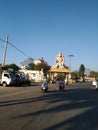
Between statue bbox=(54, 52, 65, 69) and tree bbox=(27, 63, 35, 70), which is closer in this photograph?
statue bbox=(54, 52, 65, 69)

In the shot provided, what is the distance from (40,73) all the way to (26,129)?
93841 mm

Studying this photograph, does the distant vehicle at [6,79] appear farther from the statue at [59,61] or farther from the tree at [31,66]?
the tree at [31,66]

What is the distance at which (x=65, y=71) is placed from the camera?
99.8 metres

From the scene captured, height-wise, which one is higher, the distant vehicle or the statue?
the statue

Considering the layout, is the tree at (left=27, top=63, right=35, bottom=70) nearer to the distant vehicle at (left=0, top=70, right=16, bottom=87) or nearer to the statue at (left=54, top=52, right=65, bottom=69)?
the statue at (left=54, top=52, right=65, bottom=69)

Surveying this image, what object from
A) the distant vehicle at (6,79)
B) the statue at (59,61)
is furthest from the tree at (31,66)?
the distant vehicle at (6,79)

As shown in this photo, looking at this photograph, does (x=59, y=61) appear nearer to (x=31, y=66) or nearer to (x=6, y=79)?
(x=31, y=66)

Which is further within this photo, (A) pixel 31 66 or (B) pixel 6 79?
(A) pixel 31 66

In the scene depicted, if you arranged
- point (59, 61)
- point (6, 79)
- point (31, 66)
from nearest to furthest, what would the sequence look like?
point (6, 79)
point (59, 61)
point (31, 66)

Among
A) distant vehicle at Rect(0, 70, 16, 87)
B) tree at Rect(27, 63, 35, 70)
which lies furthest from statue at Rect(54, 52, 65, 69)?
distant vehicle at Rect(0, 70, 16, 87)

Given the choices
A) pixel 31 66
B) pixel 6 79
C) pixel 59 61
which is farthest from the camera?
pixel 31 66

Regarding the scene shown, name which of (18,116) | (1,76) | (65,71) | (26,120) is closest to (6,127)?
(26,120)

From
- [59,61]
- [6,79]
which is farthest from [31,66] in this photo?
[6,79]

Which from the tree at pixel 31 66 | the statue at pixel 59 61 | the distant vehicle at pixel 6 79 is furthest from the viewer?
the tree at pixel 31 66
